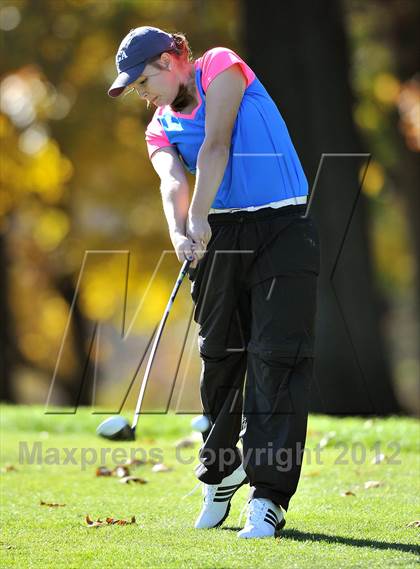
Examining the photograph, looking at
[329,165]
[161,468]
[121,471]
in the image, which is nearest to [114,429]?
[121,471]

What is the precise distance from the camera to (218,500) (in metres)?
4.59

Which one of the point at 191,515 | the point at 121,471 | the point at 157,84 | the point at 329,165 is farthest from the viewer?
the point at 329,165

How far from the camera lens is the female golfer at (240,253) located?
4.29m

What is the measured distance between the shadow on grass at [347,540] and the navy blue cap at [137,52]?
190 cm

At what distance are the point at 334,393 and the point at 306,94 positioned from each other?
10.5ft

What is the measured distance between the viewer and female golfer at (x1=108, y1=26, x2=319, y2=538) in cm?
429

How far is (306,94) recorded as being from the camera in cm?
1153

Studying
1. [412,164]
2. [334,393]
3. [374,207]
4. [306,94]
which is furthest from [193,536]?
[374,207]

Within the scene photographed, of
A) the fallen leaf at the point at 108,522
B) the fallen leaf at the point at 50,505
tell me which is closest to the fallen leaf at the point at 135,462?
the fallen leaf at the point at 50,505

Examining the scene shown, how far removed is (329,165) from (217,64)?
731 cm

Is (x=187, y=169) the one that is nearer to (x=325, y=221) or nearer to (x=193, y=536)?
(x=193, y=536)

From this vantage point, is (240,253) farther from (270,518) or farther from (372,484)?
(372,484)

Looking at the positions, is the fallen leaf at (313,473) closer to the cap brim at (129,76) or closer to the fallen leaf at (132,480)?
the fallen leaf at (132,480)

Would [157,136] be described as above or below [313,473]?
above
